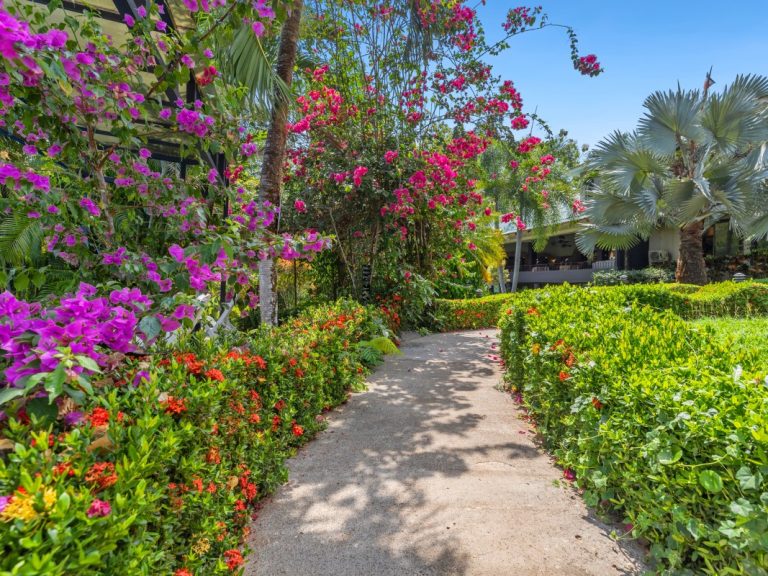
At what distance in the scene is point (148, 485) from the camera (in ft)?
5.25

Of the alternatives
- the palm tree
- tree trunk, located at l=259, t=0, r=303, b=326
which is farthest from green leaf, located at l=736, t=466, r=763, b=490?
the palm tree

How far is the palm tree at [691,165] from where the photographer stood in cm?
943

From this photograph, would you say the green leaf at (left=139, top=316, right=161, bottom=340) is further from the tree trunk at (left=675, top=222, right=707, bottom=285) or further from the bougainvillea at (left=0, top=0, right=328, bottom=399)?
the tree trunk at (left=675, top=222, right=707, bottom=285)

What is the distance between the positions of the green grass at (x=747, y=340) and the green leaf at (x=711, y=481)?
1.16 m

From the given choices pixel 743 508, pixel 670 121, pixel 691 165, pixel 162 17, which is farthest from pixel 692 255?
pixel 162 17

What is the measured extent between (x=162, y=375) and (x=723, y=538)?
2.64 meters

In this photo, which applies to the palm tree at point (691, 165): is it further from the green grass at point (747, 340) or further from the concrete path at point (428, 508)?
the concrete path at point (428, 508)

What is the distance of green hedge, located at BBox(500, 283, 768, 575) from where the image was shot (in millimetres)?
1604

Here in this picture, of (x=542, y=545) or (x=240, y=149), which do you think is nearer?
(x=542, y=545)

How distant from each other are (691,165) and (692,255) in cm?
245

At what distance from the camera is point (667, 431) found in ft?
6.55

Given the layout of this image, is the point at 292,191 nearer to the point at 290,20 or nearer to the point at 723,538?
the point at 290,20

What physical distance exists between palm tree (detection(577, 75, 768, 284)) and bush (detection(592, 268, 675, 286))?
3368 millimetres

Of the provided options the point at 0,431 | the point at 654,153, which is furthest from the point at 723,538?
the point at 654,153
